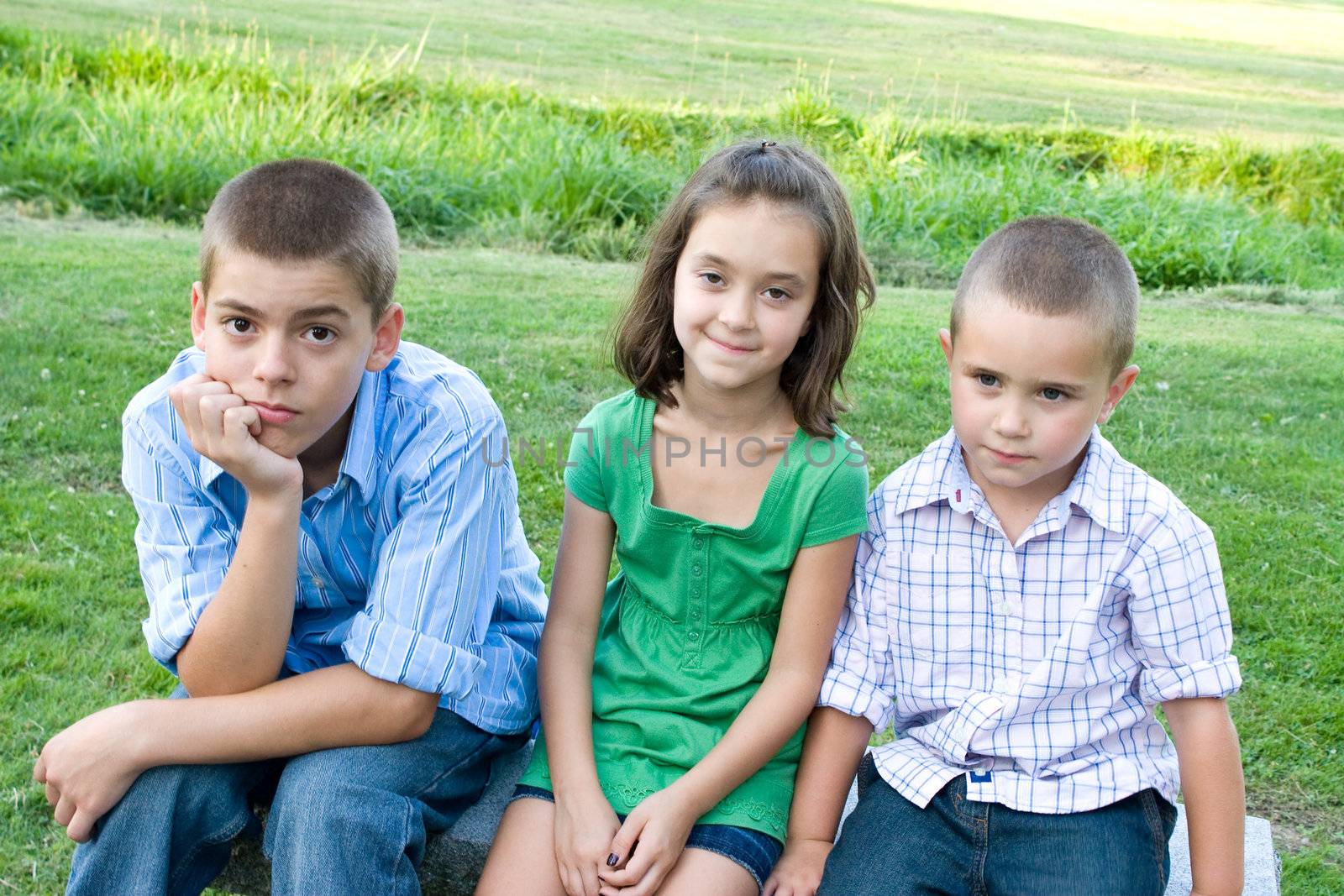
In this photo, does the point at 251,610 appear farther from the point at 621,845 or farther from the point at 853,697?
the point at 853,697

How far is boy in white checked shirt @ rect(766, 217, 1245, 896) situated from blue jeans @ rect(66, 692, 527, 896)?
0.61 meters

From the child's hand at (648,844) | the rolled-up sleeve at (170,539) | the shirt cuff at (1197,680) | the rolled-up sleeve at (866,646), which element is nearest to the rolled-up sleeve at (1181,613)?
the shirt cuff at (1197,680)

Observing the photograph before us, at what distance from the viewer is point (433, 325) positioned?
596 centimetres

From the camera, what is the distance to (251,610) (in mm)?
2025

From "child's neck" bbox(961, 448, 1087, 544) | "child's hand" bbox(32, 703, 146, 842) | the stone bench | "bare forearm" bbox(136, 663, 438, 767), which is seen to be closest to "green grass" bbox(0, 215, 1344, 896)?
the stone bench

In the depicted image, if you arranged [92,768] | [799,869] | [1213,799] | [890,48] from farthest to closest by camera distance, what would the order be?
1. [890,48]
2. [799,869]
3. [1213,799]
4. [92,768]

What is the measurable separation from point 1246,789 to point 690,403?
1.80 meters

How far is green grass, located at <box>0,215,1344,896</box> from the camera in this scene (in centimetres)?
326

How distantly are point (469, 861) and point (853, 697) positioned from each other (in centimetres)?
71

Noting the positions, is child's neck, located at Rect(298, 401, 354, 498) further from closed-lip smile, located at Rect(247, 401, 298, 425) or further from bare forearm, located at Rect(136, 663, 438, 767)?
bare forearm, located at Rect(136, 663, 438, 767)

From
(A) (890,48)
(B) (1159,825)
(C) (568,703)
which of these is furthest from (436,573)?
(A) (890,48)

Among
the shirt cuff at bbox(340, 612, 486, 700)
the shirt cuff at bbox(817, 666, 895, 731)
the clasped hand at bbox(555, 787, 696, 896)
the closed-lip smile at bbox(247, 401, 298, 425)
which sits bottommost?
the clasped hand at bbox(555, 787, 696, 896)

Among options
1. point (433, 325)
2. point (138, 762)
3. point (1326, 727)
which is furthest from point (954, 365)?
point (433, 325)

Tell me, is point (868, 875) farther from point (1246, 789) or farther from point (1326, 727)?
point (1326, 727)
